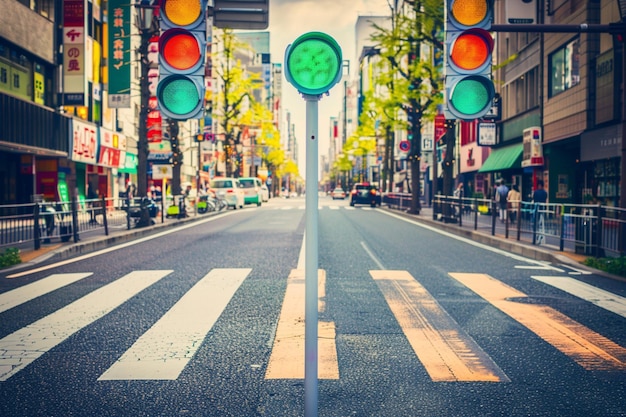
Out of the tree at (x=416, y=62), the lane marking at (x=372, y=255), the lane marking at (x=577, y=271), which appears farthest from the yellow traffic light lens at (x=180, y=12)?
the tree at (x=416, y=62)

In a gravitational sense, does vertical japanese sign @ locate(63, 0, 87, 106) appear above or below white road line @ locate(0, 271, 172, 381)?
above

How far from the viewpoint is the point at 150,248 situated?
13.1 metres

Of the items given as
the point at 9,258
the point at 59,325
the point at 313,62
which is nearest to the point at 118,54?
the point at 9,258

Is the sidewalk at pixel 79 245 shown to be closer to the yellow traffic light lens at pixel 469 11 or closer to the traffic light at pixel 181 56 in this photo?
the traffic light at pixel 181 56

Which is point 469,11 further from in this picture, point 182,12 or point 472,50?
point 182,12

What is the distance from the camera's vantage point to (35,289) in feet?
25.5

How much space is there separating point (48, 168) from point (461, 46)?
2721cm

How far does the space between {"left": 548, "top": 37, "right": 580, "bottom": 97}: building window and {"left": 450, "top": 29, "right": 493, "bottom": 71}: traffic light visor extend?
20.3 metres

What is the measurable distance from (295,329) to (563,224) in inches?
350

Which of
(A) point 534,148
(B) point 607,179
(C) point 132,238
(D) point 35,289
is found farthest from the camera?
(A) point 534,148

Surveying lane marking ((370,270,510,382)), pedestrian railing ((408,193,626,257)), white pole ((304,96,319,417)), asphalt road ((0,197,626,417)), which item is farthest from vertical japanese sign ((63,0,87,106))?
white pole ((304,96,319,417))

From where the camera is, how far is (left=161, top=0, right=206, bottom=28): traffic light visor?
3301 millimetres

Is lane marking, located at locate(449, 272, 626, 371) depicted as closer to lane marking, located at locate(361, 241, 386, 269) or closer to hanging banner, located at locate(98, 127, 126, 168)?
lane marking, located at locate(361, 241, 386, 269)

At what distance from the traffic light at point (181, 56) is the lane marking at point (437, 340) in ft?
8.33
